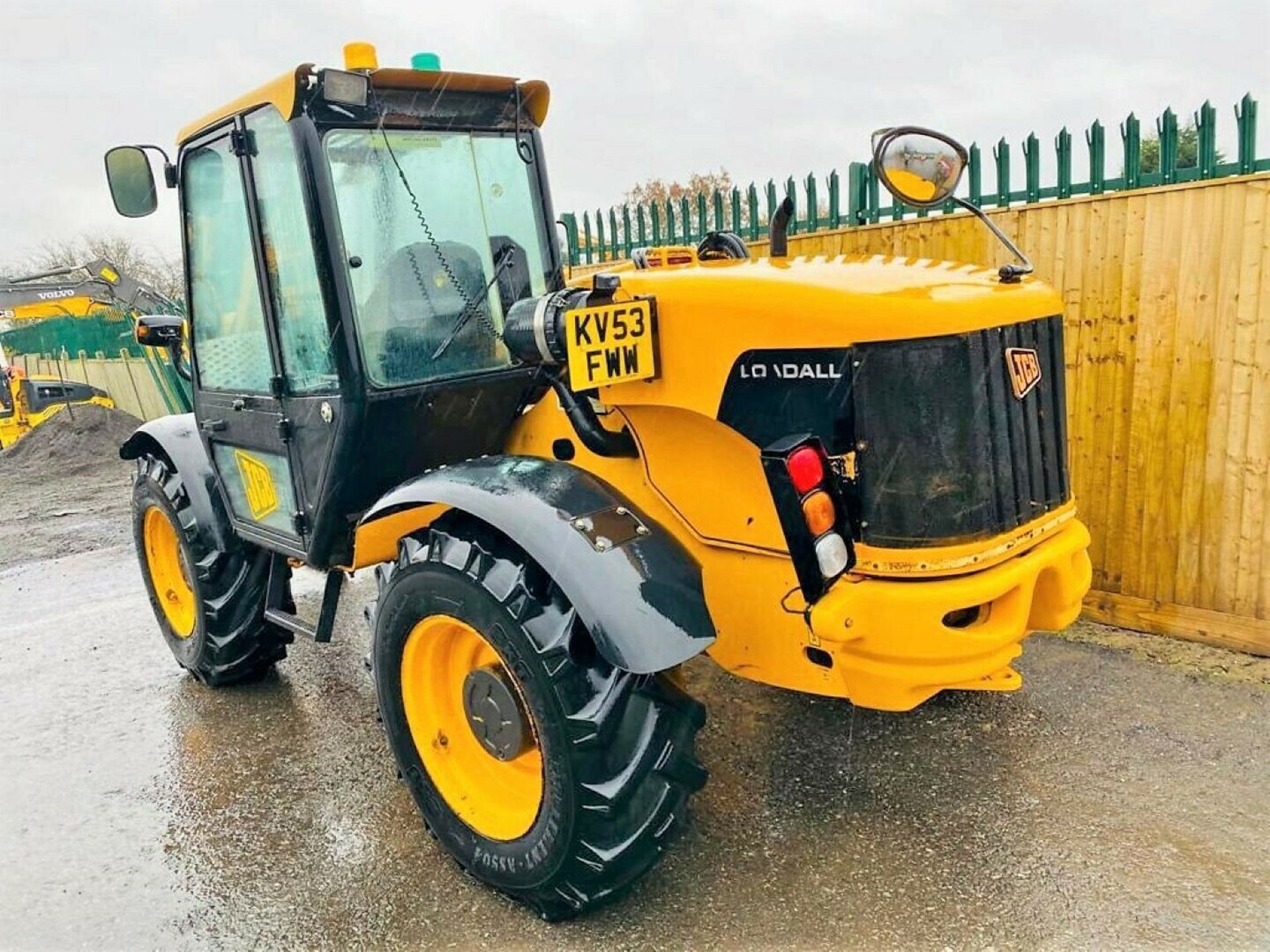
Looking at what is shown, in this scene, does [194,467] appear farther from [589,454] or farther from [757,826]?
[757,826]

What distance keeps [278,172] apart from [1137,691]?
381 centimetres

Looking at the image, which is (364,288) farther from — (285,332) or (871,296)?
(871,296)

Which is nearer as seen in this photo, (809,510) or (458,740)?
(809,510)

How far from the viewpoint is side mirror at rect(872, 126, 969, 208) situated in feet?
8.46

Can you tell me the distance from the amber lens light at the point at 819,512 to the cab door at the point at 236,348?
6.57 ft

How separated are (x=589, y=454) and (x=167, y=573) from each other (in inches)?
114

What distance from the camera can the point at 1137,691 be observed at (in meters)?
3.84

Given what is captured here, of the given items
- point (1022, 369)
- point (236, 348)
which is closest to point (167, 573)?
point (236, 348)

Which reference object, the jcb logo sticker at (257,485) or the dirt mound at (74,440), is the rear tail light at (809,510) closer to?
the jcb logo sticker at (257,485)

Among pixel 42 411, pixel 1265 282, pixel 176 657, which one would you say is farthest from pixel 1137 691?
pixel 42 411

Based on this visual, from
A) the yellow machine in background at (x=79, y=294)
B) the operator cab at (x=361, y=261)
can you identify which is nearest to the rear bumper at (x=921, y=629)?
the operator cab at (x=361, y=261)

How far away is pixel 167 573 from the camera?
477 cm

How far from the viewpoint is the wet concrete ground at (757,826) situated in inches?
102

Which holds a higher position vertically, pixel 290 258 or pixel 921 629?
pixel 290 258
